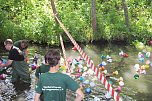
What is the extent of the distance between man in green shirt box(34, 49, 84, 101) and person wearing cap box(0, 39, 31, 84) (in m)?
4.61

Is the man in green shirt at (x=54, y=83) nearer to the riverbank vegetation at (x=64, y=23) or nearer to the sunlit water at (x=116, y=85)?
the sunlit water at (x=116, y=85)

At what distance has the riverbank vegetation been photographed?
17.8 m

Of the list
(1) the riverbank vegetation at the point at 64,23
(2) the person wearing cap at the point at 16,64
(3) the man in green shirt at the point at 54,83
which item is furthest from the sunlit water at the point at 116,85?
(3) the man in green shirt at the point at 54,83

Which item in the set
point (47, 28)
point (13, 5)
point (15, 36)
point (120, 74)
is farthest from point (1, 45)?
point (120, 74)

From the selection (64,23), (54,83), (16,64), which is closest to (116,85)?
(16,64)

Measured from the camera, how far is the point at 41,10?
63.5 ft

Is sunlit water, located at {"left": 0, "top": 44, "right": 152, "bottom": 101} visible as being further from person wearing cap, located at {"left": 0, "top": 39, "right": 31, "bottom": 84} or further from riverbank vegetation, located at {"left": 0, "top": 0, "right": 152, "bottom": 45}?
riverbank vegetation, located at {"left": 0, "top": 0, "right": 152, "bottom": 45}

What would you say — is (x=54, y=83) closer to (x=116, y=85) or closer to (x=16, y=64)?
(x=16, y=64)

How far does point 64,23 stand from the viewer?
18547 millimetres

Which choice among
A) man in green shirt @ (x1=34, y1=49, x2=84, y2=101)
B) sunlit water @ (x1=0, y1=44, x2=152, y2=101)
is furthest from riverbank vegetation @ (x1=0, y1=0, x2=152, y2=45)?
man in green shirt @ (x1=34, y1=49, x2=84, y2=101)

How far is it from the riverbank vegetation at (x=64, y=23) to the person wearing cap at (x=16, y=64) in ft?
23.4

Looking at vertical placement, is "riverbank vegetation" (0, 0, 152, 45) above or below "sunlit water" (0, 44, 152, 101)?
above

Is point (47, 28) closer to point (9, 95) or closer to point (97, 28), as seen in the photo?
point (97, 28)

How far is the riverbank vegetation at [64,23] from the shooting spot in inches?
700
